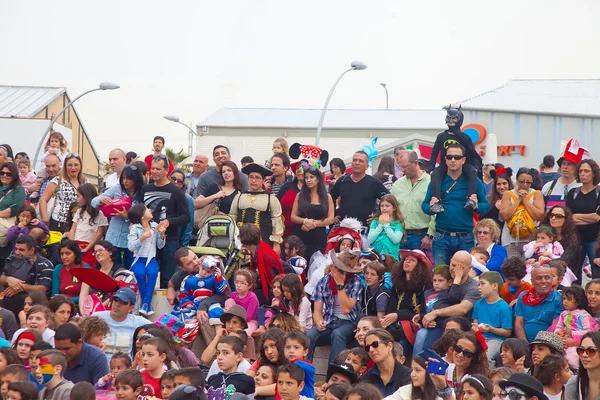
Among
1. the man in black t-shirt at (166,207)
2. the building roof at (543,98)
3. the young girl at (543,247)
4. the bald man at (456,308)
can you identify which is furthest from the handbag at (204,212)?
the building roof at (543,98)

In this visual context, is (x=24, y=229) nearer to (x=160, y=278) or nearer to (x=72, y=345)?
(x=160, y=278)

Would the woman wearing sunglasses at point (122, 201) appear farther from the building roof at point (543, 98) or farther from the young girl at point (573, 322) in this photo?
the building roof at point (543, 98)

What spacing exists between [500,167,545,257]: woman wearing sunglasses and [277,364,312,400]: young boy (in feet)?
14.2

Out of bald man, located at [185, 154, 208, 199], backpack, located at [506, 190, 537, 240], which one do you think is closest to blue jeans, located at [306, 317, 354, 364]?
backpack, located at [506, 190, 537, 240]

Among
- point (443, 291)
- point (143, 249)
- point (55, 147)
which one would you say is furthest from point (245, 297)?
point (55, 147)

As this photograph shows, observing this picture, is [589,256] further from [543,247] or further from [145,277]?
[145,277]

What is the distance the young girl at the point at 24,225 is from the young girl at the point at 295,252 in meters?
3.07

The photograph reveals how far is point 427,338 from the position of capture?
32.1 ft

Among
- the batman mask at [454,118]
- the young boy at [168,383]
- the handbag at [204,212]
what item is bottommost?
the young boy at [168,383]

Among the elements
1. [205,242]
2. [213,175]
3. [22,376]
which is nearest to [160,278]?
[205,242]

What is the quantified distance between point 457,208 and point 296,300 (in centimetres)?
228

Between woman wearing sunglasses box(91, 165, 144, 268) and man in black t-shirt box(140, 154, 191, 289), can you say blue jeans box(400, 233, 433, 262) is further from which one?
woman wearing sunglasses box(91, 165, 144, 268)

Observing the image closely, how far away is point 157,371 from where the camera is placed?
8.77m

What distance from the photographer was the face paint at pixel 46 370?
8242 millimetres
